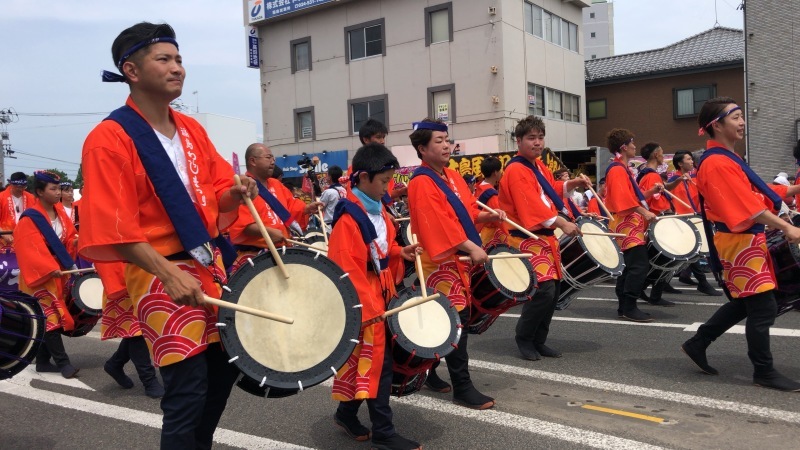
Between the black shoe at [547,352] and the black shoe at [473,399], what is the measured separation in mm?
1451

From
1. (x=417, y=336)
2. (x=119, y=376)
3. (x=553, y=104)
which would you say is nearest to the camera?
(x=417, y=336)

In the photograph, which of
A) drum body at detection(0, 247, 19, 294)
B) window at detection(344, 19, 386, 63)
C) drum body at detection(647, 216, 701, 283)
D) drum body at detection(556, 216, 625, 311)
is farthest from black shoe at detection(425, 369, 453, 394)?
window at detection(344, 19, 386, 63)

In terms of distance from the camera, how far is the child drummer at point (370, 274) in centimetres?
344

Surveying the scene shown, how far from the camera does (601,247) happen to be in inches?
220

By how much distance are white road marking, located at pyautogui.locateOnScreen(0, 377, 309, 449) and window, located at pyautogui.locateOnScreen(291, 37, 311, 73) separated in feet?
75.1

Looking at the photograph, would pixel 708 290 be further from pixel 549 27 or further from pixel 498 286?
pixel 549 27

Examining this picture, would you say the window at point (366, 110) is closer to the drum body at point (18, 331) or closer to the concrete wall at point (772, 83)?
the concrete wall at point (772, 83)

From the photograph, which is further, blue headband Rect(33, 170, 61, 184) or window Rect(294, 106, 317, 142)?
window Rect(294, 106, 317, 142)

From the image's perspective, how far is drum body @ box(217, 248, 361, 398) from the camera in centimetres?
242

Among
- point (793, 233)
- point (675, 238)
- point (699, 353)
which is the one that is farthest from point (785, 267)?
point (675, 238)

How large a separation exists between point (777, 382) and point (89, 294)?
5.19 metres

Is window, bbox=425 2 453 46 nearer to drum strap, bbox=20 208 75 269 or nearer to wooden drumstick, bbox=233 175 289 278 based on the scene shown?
drum strap, bbox=20 208 75 269

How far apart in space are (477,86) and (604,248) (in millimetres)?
17773

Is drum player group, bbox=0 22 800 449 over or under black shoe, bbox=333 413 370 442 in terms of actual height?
over
